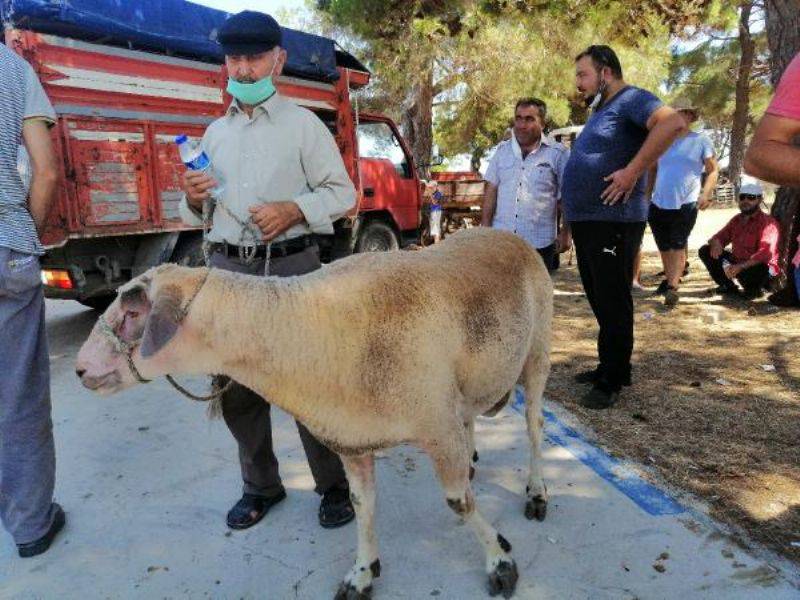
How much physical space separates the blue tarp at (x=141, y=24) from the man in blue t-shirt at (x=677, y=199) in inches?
174

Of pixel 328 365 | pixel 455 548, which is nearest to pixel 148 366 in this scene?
pixel 328 365

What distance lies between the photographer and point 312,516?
2.80 meters

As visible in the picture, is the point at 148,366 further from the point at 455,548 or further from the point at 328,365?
the point at 455,548

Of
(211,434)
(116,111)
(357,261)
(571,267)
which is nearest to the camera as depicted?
(357,261)

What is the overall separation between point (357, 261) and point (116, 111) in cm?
436

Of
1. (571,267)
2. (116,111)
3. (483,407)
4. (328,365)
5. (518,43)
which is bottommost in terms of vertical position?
(571,267)

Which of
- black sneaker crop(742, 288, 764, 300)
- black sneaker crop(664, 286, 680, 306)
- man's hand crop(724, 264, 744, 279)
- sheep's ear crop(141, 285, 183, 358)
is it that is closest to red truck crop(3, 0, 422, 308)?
sheep's ear crop(141, 285, 183, 358)

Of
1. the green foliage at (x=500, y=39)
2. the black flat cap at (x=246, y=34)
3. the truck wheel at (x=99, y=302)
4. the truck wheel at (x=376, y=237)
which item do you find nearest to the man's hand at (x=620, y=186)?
the black flat cap at (x=246, y=34)

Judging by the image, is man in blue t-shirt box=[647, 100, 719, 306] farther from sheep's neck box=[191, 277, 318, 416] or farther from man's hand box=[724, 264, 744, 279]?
Answer: sheep's neck box=[191, 277, 318, 416]

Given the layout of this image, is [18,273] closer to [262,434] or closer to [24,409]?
[24,409]

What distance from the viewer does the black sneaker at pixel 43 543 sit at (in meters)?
2.55

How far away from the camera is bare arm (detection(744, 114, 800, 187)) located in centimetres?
173

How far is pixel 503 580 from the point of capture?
223 centimetres

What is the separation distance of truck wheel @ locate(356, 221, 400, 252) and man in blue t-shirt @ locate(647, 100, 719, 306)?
140 inches
